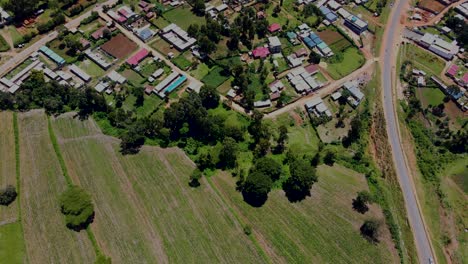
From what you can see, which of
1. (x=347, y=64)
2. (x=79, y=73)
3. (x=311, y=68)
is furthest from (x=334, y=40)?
(x=79, y=73)

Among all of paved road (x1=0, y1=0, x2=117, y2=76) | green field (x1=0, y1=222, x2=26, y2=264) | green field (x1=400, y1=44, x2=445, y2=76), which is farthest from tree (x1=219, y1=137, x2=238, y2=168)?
paved road (x1=0, y1=0, x2=117, y2=76)

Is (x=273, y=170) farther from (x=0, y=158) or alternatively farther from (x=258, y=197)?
(x=0, y=158)

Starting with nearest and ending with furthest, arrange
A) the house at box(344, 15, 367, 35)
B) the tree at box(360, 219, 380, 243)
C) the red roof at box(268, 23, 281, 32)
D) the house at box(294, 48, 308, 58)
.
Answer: the tree at box(360, 219, 380, 243) → the house at box(294, 48, 308, 58) → the red roof at box(268, 23, 281, 32) → the house at box(344, 15, 367, 35)

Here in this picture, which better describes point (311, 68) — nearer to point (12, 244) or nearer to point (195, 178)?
point (195, 178)

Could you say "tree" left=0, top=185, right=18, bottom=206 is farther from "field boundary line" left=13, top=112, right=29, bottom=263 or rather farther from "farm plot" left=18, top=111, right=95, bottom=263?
"farm plot" left=18, top=111, right=95, bottom=263

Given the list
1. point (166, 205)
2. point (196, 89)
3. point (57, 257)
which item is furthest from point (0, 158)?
point (196, 89)

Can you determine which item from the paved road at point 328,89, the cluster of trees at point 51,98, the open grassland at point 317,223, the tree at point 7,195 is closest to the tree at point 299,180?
the open grassland at point 317,223
